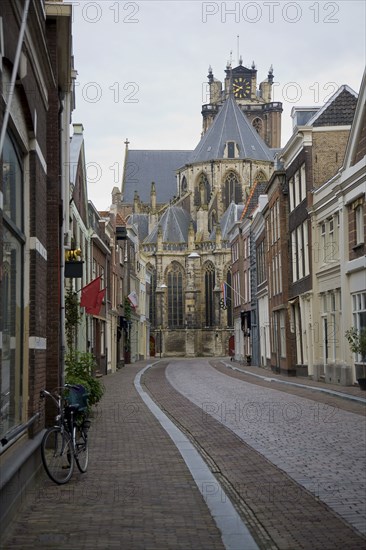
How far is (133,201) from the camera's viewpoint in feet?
355

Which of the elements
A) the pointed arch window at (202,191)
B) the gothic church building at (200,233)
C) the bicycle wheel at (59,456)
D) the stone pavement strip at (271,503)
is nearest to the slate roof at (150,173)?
the gothic church building at (200,233)

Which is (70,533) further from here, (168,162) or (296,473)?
(168,162)

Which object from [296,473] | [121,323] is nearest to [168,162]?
[121,323]

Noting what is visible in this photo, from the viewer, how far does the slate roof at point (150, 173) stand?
112688 mm

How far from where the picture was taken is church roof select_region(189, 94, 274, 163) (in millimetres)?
97312

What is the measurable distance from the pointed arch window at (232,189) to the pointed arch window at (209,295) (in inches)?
371

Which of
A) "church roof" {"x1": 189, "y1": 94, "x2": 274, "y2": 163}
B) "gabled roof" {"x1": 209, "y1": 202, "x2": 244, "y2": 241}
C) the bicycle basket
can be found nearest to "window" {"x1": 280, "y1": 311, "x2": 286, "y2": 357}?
the bicycle basket

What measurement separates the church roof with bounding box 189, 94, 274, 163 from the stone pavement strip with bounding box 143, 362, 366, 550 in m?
85.2

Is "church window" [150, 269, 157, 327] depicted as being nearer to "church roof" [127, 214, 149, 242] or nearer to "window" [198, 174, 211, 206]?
"church roof" [127, 214, 149, 242]

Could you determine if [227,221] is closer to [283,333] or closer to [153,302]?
[153,302]

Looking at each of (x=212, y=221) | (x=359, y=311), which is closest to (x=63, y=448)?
(x=359, y=311)

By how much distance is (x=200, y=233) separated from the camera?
93.4m

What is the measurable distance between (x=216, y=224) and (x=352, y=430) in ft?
261

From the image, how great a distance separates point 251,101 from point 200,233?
37559 millimetres
